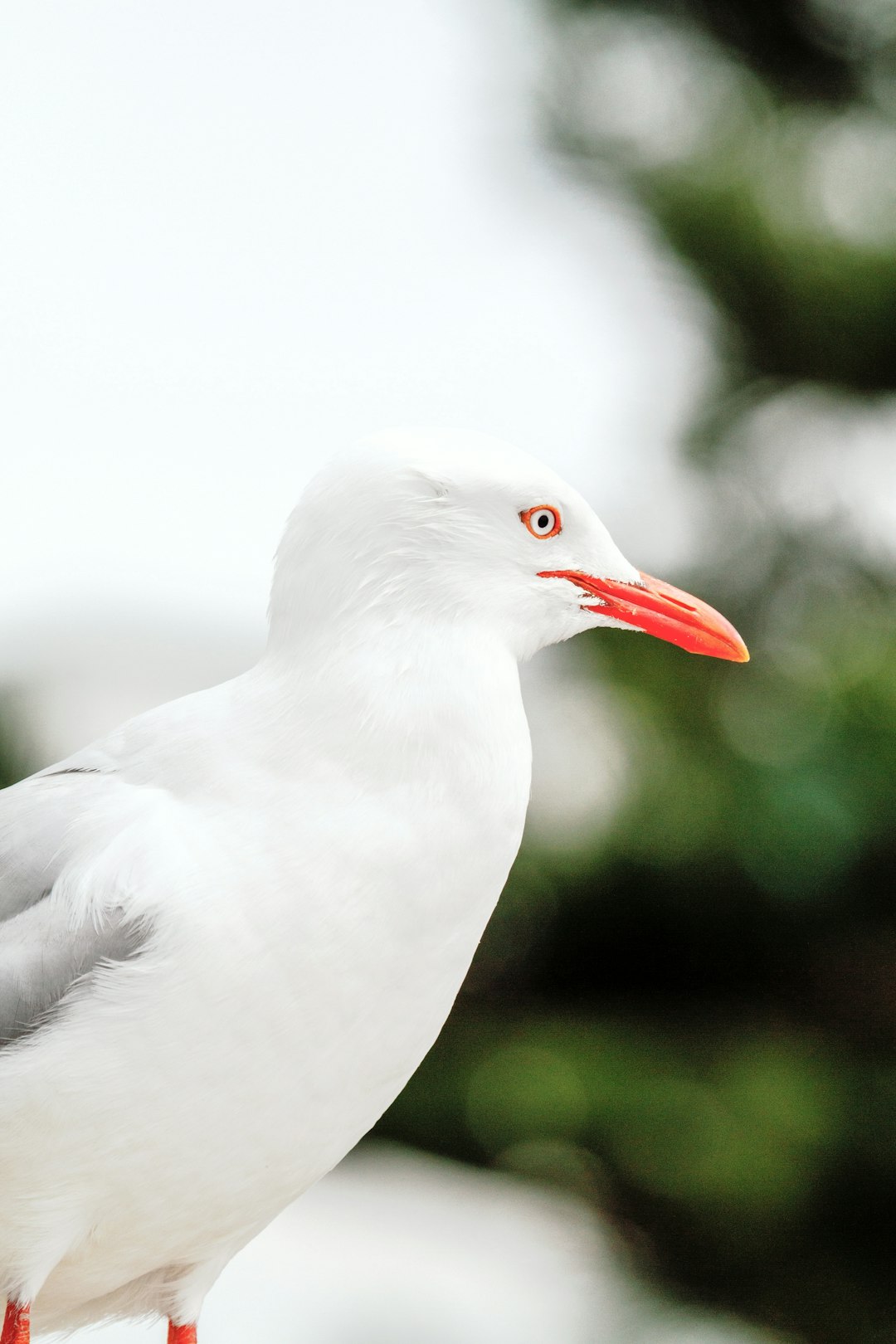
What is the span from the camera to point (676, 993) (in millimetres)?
1540

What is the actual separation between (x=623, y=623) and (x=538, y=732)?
86 centimetres

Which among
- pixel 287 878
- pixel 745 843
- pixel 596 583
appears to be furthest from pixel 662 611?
pixel 745 843

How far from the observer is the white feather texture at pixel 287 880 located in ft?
1.45

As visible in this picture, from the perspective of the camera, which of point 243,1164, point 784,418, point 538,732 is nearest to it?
point 243,1164

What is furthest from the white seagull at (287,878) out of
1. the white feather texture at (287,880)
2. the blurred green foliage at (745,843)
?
the blurred green foliage at (745,843)

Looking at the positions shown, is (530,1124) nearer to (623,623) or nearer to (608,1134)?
(608,1134)

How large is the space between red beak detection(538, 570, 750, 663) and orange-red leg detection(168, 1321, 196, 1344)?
0.29 m

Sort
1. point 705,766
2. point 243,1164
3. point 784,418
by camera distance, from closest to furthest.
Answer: point 243,1164, point 705,766, point 784,418

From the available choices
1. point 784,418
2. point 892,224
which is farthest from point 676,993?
point 892,224

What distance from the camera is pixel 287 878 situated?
442mm

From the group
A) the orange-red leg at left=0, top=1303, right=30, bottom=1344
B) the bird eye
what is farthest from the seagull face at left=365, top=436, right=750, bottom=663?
the orange-red leg at left=0, top=1303, right=30, bottom=1344

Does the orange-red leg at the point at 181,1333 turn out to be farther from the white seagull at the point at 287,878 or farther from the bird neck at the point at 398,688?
the bird neck at the point at 398,688

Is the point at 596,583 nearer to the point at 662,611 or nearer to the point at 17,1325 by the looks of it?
the point at 662,611

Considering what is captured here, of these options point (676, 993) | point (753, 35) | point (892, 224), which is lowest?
point (676, 993)
